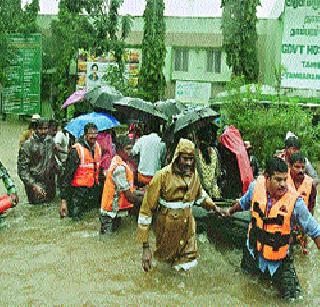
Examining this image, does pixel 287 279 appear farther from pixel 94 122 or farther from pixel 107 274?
pixel 94 122

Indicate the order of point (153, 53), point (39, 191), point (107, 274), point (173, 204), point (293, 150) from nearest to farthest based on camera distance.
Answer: point (173, 204) → point (107, 274) → point (293, 150) → point (39, 191) → point (153, 53)

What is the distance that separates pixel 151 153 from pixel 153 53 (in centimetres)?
1713

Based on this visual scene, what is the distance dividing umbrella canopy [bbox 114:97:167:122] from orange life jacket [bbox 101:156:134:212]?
93cm

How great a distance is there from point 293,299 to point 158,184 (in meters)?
1.61

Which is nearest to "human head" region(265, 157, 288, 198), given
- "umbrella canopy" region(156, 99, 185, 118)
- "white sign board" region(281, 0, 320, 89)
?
"umbrella canopy" region(156, 99, 185, 118)

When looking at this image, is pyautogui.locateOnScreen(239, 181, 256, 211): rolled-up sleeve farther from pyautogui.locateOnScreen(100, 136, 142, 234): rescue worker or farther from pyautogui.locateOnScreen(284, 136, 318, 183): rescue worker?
pyautogui.locateOnScreen(100, 136, 142, 234): rescue worker

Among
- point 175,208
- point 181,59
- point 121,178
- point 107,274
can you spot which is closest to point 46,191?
point 121,178

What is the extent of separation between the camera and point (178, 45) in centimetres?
2744

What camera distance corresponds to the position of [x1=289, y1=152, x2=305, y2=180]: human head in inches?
245

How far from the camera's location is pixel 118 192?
292 inches

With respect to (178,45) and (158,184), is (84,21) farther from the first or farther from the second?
(158,184)

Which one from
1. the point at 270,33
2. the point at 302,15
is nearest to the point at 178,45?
the point at 270,33

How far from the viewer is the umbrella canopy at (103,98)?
914 centimetres

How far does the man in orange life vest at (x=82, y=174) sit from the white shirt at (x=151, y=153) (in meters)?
0.69
